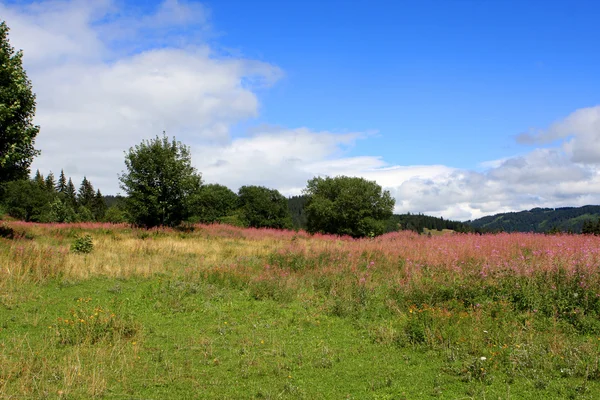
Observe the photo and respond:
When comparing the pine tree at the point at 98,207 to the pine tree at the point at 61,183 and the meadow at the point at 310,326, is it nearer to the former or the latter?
the pine tree at the point at 61,183

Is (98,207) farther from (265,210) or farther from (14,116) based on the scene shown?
(14,116)

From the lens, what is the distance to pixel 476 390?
506cm

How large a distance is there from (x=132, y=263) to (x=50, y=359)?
304 inches

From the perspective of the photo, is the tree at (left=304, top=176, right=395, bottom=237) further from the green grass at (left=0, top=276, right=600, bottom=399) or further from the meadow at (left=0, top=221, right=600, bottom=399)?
the green grass at (left=0, top=276, right=600, bottom=399)

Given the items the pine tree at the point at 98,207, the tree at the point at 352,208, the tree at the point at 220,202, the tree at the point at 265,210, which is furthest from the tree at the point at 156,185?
the pine tree at the point at 98,207

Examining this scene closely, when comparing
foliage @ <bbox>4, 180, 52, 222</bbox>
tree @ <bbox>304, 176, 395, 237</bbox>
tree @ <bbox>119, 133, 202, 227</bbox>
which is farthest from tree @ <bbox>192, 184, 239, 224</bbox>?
tree @ <bbox>119, 133, 202, 227</bbox>

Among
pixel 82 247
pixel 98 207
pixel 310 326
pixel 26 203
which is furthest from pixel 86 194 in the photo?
pixel 310 326

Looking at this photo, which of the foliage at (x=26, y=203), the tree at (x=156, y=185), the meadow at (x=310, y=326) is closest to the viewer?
Answer: the meadow at (x=310, y=326)

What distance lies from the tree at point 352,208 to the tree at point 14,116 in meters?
29.8

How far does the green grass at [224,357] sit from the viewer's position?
510 centimetres

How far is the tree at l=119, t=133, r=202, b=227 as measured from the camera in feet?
80.5

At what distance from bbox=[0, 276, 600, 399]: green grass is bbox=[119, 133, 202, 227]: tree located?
15.2 metres

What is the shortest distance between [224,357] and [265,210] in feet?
210

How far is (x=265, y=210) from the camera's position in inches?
2768
